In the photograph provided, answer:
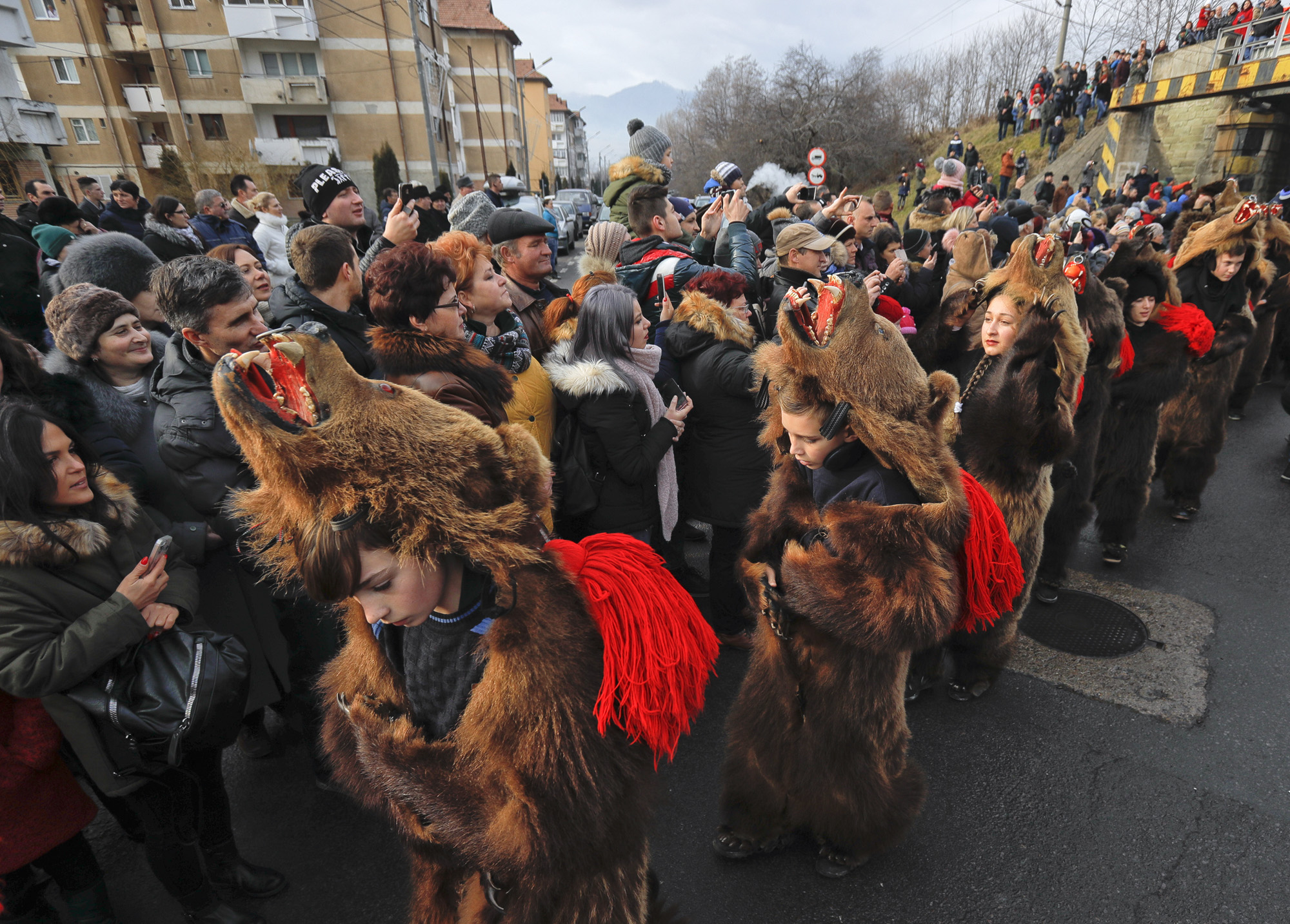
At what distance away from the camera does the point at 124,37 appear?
28.7 meters

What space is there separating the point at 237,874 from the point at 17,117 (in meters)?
35.8

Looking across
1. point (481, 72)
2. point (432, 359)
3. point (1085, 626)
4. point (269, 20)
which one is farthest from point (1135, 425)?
point (481, 72)

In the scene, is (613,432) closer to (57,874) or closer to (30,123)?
(57,874)

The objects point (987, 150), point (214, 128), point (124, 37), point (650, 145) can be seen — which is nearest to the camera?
point (650, 145)

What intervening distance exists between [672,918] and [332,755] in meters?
1.03

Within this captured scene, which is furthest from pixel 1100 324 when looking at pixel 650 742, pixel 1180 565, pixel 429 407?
Answer: pixel 429 407

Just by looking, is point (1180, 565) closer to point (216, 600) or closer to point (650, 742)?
point (650, 742)

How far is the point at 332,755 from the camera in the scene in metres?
1.60

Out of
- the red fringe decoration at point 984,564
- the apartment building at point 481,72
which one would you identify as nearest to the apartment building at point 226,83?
the apartment building at point 481,72

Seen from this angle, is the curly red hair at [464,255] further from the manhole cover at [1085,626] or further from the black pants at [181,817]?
the manhole cover at [1085,626]

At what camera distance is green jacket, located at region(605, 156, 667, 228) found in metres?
4.87

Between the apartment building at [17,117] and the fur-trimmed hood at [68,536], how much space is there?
31332 mm

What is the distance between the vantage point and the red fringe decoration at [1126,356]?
13.1 ft

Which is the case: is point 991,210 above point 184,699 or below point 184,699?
above
